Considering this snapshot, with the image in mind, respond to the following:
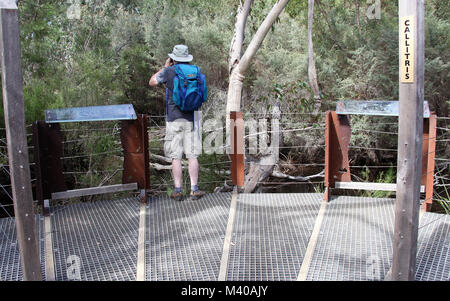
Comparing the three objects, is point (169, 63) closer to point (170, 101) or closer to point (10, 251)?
point (170, 101)

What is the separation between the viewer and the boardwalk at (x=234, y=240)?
11.1 ft

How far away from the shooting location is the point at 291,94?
493 inches

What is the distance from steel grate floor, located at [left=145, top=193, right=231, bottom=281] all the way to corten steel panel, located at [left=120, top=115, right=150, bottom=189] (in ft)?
1.11

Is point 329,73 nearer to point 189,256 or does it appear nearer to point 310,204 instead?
point 310,204

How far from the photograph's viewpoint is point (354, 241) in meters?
3.89

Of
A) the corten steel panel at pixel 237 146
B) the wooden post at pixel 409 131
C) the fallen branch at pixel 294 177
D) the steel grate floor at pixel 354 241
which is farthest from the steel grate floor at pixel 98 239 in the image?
the fallen branch at pixel 294 177

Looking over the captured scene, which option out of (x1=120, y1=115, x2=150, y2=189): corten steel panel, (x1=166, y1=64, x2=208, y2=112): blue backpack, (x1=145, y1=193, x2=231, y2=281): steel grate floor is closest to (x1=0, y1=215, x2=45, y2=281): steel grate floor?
(x1=145, y1=193, x2=231, y2=281): steel grate floor

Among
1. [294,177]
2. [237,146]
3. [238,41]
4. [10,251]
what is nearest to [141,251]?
[10,251]

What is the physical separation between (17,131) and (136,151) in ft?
7.67

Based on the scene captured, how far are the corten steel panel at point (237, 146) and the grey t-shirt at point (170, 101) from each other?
0.57m

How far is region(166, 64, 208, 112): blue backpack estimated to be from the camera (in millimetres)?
4797

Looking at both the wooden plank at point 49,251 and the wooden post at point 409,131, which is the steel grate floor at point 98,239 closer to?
the wooden plank at point 49,251
